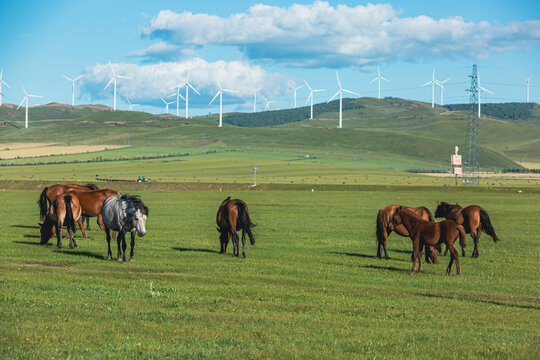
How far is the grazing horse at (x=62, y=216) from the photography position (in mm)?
27891

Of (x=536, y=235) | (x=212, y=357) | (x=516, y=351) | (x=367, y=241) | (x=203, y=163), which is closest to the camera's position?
(x=212, y=357)

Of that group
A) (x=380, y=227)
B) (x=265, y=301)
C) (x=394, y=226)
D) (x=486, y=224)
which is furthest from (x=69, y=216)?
(x=486, y=224)

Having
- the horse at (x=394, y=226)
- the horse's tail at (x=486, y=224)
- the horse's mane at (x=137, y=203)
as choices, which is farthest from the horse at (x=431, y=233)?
the horse's mane at (x=137, y=203)

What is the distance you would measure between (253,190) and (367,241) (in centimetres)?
5371

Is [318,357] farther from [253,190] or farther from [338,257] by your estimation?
[253,190]

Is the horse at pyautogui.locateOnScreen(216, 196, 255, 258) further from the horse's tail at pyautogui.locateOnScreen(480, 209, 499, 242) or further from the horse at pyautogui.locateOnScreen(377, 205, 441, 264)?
the horse's tail at pyautogui.locateOnScreen(480, 209, 499, 242)

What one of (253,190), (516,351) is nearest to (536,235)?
(516,351)

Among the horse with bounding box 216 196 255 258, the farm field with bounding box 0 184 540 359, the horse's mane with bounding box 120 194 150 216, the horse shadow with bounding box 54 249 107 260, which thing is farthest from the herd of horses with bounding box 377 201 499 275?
the horse shadow with bounding box 54 249 107 260

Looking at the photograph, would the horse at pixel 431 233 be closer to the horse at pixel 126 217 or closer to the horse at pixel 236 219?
the horse at pixel 236 219

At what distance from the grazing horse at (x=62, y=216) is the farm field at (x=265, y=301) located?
62 cm

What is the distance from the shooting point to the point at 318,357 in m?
11.1

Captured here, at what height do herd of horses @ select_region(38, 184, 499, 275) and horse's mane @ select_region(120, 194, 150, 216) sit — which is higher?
horse's mane @ select_region(120, 194, 150, 216)

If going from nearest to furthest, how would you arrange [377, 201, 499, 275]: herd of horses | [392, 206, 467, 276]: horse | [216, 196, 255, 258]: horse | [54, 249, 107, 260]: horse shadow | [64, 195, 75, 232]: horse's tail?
1. [392, 206, 467, 276]: horse
2. [377, 201, 499, 275]: herd of horses
3. [54, 249, 107, 260]: horse shadow
4. [216, 196, 255, 258]: horse
5. [64, 195, 75, 232]: horse's tail

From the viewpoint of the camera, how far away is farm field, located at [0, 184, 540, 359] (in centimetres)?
1180
